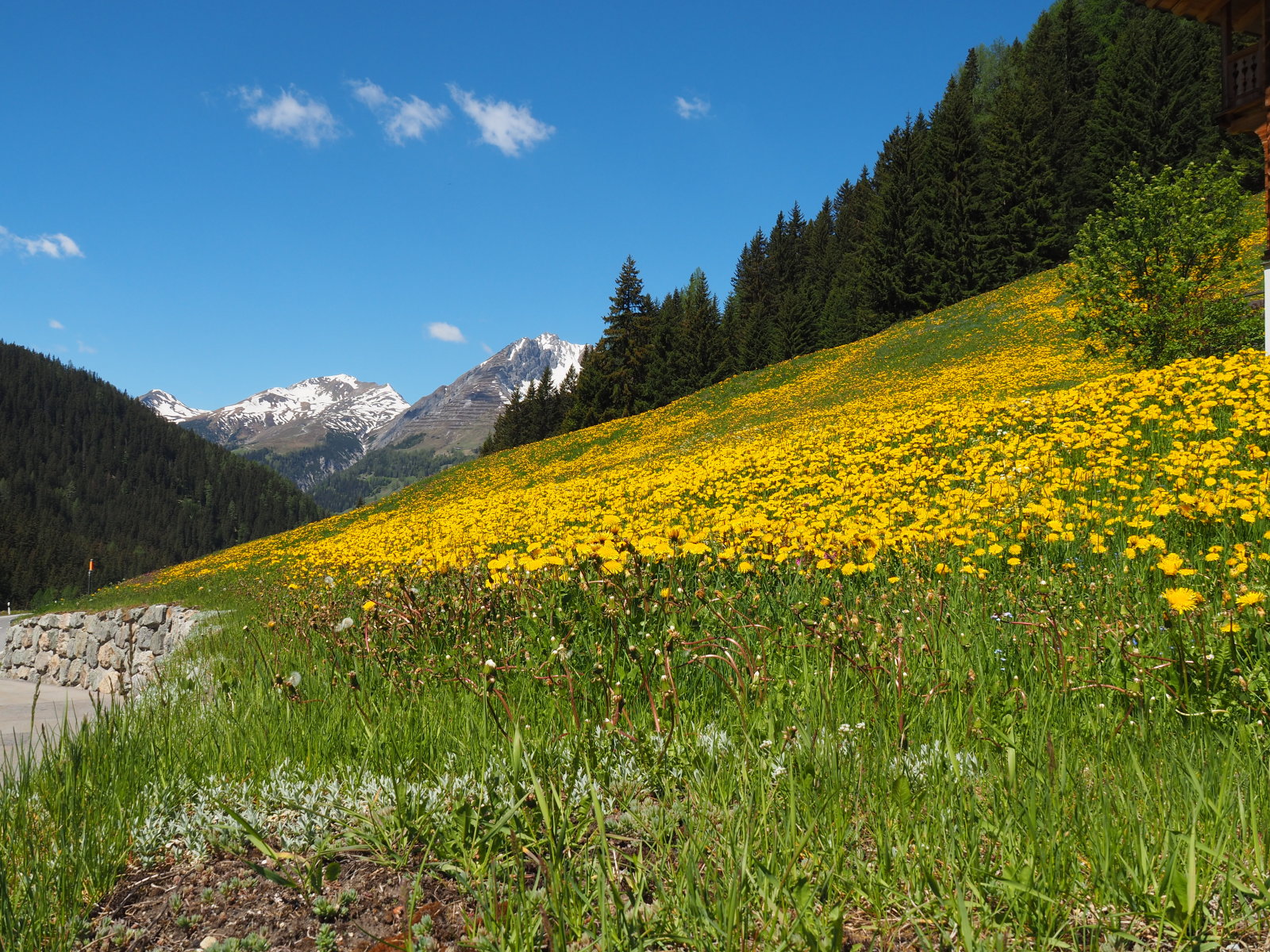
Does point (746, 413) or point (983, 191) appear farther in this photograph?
point (983, 191)

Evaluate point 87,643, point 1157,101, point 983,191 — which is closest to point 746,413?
point 87,643

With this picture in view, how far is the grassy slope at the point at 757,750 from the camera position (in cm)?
158

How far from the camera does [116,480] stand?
158125 mm

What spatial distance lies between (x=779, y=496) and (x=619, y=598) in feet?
19.5

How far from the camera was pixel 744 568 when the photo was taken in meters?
3.56

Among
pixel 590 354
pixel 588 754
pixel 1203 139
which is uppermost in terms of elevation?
pixel 1203 139

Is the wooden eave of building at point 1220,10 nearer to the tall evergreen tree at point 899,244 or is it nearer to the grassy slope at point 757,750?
the grassy slope at point 757,750

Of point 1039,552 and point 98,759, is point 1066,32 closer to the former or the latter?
point 1039,552

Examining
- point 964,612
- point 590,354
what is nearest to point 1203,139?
point 590,354

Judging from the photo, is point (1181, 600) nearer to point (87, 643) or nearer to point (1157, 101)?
point (87, 643)

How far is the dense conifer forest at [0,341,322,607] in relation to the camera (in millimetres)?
137375

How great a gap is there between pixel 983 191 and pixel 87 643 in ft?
156

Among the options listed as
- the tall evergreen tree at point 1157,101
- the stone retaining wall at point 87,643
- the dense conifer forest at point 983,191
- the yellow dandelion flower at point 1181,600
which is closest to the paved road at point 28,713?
the stone retaining wall at point 87,643

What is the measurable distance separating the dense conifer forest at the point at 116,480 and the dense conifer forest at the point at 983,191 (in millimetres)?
110855
